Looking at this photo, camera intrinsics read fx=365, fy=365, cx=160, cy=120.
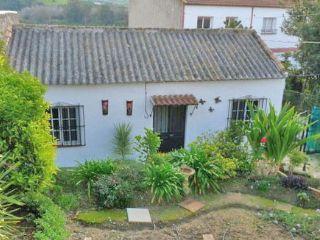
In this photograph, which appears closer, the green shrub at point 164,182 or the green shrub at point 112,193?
the green shrub at point 112,193

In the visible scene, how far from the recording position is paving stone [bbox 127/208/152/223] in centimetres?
629

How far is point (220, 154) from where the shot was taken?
27.7 ft

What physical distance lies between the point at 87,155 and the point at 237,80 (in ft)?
18.1

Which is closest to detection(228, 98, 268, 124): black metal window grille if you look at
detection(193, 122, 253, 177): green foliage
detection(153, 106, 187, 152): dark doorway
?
detection(153, 106, 187, 152): dark doorway

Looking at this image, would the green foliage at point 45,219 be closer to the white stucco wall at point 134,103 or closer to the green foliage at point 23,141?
the green foliage at point 23,141

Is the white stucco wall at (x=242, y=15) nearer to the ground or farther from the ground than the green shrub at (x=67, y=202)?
farther from the ground

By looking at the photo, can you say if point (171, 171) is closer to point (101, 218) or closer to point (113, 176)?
point (113, 176)

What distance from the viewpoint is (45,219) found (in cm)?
508

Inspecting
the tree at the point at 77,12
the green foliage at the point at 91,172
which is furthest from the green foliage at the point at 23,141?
the tree at the point at 77,12

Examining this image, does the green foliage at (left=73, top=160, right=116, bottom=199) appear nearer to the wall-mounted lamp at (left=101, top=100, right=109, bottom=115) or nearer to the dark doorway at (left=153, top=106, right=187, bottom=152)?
the wall-mounted lamp at (left=101, top=100, right=109, bottom=115)

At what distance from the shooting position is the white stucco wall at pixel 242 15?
2694 cm

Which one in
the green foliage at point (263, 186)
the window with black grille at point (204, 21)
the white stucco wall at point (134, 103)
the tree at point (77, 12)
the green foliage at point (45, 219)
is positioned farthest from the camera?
the tree at point (77, 12)

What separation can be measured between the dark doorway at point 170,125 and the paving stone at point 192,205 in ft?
18.2

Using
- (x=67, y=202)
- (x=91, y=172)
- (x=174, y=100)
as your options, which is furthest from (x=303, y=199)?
(x=174, y=100)
